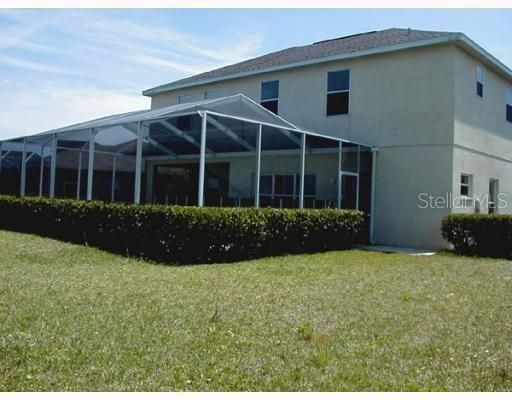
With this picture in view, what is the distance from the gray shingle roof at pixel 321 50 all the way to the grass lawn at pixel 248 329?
9.13 m

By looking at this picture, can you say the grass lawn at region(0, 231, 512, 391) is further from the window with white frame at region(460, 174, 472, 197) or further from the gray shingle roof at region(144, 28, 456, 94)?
the gray shingle roof at region(144, 28, 456, 94)

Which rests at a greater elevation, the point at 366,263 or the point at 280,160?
the point at 280,160

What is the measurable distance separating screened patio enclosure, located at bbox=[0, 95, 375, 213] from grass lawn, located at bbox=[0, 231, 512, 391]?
3695 mm

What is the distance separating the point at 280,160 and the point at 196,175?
5.02m

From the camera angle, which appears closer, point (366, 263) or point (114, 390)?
point (114, 390)

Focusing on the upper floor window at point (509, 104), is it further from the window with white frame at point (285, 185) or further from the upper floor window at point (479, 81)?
the window with white frame at point (285, 185)

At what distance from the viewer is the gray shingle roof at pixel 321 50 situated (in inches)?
612

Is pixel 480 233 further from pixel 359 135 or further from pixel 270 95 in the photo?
pixel 270 95

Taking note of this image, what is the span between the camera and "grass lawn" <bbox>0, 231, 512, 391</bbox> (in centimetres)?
377

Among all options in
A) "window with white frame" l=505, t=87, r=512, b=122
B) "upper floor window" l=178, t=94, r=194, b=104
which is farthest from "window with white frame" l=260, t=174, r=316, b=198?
"window with white frame" l=505, t=87, r=512, b=122
